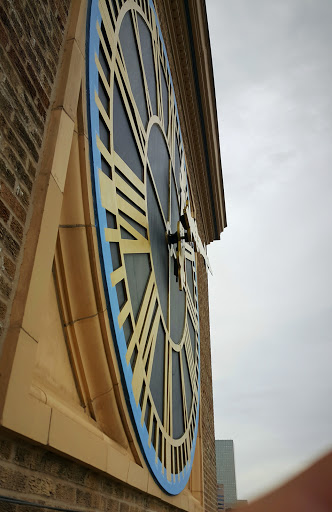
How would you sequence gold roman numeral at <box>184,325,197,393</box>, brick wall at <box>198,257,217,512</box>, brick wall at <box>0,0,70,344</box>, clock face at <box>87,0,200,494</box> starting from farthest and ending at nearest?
1. brick wall at <box>198,257,217,512</box>
2. gold roman numeral at <box>184,325,197,393</box>
3. clock face at <box>87,0,200,494</box>
4. brick wall at <box>0,0,70,344</box>

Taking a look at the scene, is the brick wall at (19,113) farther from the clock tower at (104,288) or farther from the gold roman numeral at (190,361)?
the gold roman numeral at (190,361)

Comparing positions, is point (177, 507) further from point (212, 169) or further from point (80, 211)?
point (212, 169)

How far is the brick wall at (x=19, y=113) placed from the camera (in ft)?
4.57

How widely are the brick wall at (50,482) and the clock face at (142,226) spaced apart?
419mm

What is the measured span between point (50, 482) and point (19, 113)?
3.94 ft

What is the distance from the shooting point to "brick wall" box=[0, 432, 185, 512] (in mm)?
1282

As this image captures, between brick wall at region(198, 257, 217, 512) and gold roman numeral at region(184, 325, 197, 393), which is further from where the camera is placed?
brick wall at region(198, 257, 217, 512)

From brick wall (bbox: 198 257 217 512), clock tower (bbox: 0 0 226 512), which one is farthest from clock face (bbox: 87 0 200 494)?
brick wall (bbox: 198 257 217 512)

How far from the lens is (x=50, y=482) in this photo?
1.50m

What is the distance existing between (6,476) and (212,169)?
647 centimetres

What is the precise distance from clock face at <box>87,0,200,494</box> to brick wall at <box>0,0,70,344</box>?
0.38 metres

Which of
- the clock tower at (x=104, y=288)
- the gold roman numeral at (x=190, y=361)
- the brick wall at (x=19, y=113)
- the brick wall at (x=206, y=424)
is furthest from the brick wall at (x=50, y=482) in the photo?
the brick wall at (x=206, y=424)

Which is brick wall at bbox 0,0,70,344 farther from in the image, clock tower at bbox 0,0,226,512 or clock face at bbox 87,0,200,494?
clock face at bbox 87,0,200,494

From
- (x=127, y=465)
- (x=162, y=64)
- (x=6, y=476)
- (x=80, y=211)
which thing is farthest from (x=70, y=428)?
(x=162, y=64)
